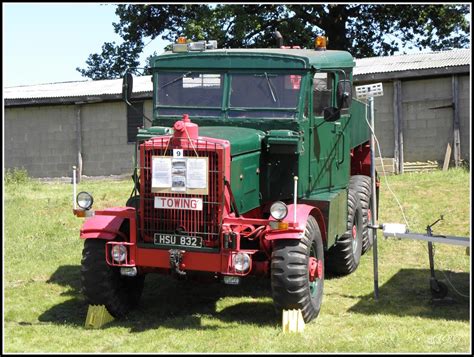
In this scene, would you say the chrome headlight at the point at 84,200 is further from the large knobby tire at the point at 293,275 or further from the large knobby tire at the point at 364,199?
the large knobby tire at the point at 364,199

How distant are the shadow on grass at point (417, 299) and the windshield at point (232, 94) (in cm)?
227

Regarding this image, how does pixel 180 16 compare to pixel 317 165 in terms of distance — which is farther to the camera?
pixel 180 16

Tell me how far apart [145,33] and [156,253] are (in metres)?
22.0

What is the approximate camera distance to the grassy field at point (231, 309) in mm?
6770

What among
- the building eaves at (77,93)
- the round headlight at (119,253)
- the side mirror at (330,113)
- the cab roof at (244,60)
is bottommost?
the round headlight at (119,253)

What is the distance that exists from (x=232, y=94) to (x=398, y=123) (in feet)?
34.1

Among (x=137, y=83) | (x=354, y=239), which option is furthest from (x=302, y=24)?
(x=354, y=239)

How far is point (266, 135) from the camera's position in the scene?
798 cm

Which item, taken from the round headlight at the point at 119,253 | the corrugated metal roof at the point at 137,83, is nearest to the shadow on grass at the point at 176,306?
the round headlight at the point at 119,253

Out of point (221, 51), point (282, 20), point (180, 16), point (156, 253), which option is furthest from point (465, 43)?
point (156, 253)

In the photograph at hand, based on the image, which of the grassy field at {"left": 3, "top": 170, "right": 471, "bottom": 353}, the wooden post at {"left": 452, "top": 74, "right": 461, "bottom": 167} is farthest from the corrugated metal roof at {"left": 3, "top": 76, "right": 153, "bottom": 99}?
the grassy field at {"left": 3, "top": 170, "right": 471, "bottom": 353}

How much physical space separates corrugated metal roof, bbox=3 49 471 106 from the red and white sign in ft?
37.8

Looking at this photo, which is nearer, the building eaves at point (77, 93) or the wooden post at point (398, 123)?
the wooden post at point (398, 123)

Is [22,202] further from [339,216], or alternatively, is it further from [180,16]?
[180,16]
